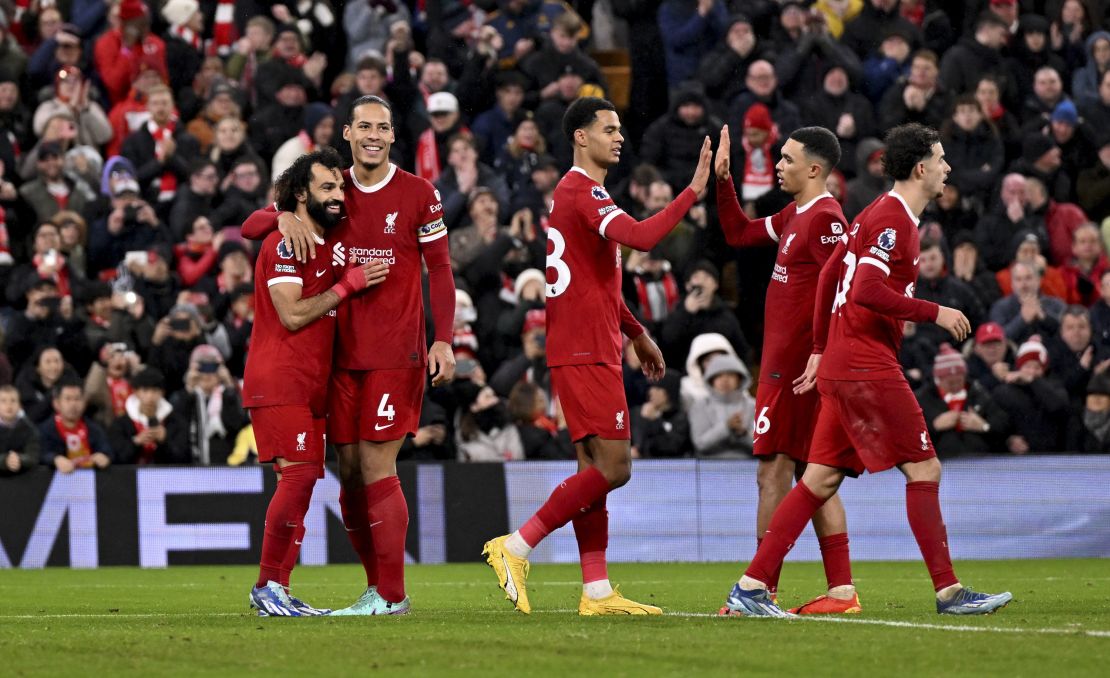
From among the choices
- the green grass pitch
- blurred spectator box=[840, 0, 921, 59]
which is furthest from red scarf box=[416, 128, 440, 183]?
the green grass pitch

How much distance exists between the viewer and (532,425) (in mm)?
16500

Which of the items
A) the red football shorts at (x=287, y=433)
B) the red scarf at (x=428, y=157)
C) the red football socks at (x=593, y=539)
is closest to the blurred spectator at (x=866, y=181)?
the red scarf at (x=428, y=157)

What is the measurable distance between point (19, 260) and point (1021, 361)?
9.96m

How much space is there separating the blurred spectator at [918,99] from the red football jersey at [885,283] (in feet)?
34.5

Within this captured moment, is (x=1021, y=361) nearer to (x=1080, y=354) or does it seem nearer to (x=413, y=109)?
(x=1080, y=354)

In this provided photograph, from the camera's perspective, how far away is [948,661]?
7062 mm

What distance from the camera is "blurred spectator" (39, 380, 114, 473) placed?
16312 millimetres

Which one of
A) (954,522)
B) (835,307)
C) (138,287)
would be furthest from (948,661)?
(138,287)

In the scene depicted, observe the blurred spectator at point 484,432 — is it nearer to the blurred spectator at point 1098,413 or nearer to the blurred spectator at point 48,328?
the blurred spectator at point 48,328

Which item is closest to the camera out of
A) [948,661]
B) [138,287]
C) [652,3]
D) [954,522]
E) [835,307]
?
[948,661]

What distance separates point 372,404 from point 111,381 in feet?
26.8

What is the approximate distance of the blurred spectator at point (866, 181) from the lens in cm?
1822

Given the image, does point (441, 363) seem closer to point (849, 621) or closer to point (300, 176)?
point (300, 176)

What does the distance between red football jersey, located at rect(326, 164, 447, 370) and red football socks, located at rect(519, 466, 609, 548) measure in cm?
102
